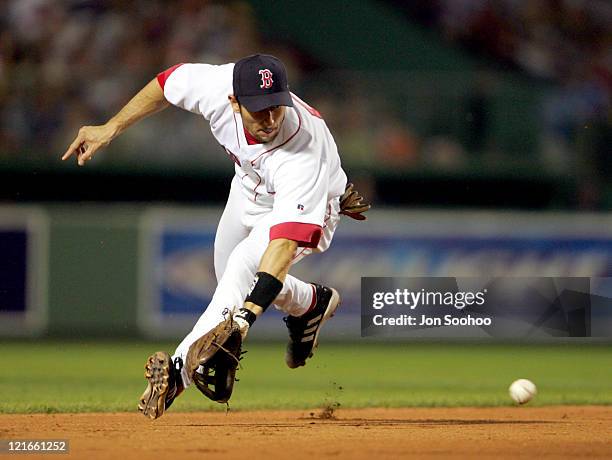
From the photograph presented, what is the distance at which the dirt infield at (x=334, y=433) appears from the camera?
16.3ft

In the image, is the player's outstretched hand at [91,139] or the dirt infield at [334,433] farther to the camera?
the player's outstretched hand at [91,139]

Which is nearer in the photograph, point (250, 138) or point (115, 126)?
point (250, 138)

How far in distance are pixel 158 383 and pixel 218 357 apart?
0.32m

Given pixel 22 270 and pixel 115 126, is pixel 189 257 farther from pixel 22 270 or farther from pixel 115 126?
pixel 115 126

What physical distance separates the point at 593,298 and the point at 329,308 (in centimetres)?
616

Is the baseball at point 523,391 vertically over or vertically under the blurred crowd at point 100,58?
under

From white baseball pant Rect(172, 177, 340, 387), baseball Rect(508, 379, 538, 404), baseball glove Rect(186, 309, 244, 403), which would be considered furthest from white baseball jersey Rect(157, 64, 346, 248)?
baseball Rect(508, 379, 538, 404)

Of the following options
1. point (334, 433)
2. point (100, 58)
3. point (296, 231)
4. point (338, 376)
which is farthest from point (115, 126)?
point (100, 58)

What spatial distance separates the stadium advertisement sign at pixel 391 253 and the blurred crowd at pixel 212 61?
2.31ft

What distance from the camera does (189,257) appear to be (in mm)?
12922

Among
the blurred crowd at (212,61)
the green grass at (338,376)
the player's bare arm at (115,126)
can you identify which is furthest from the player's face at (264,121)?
the blurred crowd at (212,61)

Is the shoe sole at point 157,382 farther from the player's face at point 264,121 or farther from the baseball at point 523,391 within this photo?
the baseball at point 523,391

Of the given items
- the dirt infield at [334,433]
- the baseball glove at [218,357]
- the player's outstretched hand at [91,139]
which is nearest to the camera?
the dirt infield at [334,433]

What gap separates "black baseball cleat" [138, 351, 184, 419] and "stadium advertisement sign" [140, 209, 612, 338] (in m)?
7.19
